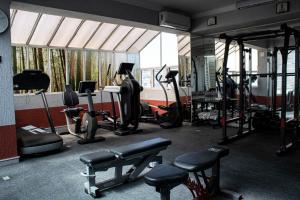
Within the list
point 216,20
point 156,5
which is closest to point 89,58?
point 156,5

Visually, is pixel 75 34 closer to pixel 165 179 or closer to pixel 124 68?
pixel 124 68

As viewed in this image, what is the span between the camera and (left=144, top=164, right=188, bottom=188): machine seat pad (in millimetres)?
1826

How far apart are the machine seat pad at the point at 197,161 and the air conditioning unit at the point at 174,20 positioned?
3.94 m

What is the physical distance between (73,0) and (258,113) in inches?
177

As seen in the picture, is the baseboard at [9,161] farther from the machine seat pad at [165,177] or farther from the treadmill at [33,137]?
the machine seat pad at [165,177]

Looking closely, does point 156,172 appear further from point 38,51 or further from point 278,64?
point 38,51

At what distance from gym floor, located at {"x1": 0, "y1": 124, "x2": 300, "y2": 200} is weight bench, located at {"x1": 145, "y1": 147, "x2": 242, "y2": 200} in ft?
0.90

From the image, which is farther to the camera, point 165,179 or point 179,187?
point 179,187

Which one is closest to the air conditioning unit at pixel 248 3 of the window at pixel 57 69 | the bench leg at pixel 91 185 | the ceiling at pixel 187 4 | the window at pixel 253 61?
the ceiling at pixel 187 4

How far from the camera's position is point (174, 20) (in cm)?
584

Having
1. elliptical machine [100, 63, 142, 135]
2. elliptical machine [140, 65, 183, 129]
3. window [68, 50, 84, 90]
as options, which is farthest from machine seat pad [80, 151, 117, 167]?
window [68, 50, 84, 90]

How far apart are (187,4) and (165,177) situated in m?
4.69

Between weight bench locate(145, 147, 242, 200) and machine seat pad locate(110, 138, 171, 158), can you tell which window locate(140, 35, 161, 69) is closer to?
machine seat pad locate(110, 138, 171, 158)

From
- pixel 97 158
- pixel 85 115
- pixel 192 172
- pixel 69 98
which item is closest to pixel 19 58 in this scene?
pixel 69 98
